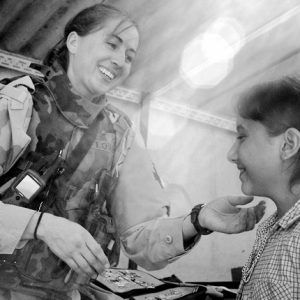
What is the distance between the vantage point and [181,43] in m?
1.87

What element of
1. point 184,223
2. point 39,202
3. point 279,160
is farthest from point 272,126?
point 39,202

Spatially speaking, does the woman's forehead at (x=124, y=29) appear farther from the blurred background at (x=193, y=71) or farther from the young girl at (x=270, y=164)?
the blurred background at (x=193, y=71)

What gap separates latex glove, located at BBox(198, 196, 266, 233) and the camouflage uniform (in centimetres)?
8

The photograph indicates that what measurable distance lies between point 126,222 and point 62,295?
0.75ft

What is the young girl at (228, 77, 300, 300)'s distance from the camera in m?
0.77

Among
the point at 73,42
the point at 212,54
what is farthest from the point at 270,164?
the point at 212,54

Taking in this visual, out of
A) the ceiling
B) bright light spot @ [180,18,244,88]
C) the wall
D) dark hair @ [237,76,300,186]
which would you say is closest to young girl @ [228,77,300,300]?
dark hair @ [237,76,300,186]

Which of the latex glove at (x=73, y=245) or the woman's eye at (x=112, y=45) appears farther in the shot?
the woman's eye at (x=112, y=45)

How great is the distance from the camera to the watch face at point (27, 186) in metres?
0.69

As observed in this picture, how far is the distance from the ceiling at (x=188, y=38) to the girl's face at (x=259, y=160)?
0.89 m

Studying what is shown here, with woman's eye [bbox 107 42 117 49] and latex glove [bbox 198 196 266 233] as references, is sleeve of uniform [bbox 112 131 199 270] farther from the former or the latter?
woman's eye [bbox 107 42 117 49]

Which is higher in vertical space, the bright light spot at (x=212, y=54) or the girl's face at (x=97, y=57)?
the bright light spot at (x=212, y=54)

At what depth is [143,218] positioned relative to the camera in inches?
35.3

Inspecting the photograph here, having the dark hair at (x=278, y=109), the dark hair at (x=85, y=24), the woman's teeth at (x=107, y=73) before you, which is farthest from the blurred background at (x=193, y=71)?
the dark hair at (x=278, y=109)
